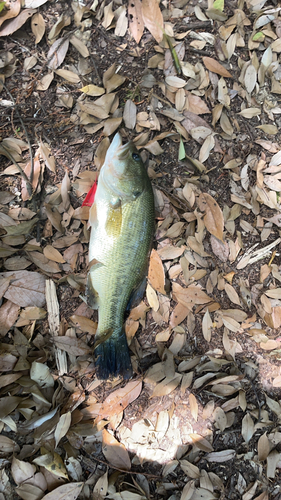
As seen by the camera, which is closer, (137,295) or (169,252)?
(137,295)

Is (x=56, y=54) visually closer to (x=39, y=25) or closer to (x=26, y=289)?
(x=39, y=25)

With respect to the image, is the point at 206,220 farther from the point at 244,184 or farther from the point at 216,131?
the point at 216,131

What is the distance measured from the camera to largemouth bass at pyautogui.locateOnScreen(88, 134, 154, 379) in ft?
7.96

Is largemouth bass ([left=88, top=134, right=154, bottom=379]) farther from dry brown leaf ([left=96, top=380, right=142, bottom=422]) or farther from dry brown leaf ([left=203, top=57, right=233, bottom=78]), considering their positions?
dry brown leaf ([left=203, top=57, right=233, bottom=78])

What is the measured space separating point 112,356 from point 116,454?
80cm

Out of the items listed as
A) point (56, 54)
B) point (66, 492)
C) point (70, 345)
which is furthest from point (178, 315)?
point (56, 54)

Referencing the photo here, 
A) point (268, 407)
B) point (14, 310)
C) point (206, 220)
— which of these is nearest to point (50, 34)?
point (206, 220)

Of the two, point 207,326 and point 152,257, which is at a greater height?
point 152,257

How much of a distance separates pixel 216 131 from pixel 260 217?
959mm

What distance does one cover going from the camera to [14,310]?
2.52 m

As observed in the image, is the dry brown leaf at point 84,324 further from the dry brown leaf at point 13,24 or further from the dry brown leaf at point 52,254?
the dry brown leaf at point 13,24

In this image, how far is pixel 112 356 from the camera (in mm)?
2506

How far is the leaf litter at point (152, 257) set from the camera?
8.16ft

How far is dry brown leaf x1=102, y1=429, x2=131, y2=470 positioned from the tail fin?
0.55 m
